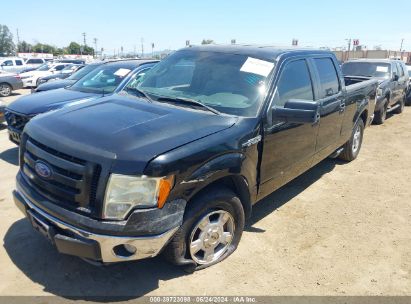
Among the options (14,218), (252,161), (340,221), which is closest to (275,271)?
(252,161)

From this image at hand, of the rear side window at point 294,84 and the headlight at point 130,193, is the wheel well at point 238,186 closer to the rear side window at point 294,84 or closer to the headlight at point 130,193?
the headlight at point 130,193

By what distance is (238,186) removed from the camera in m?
3.25

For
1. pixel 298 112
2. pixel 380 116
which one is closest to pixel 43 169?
pixel 298 112

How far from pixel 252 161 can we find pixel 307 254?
117cm

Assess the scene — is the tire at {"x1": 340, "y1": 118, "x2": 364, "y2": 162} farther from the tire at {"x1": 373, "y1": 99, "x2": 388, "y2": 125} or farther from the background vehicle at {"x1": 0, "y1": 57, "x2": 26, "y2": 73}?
the background vehicle at {"x1": 0, "y1": 57, "x2": 26, "y2": 73}

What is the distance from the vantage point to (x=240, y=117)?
10.6 feet

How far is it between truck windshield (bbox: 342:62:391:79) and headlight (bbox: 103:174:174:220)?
32.5ft

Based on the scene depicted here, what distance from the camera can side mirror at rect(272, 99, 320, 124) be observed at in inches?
124

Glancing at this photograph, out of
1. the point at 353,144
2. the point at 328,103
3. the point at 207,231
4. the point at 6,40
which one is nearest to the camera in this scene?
the point at 207,231

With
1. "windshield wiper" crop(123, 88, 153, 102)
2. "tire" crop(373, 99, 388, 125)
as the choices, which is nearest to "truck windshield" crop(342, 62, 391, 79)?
"tire" crop(373, 99, 388, 125)

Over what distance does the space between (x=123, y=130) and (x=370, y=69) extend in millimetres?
10087

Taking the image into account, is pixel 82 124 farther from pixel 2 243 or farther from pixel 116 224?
pixel 2 243

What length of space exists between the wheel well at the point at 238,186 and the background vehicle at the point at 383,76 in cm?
786

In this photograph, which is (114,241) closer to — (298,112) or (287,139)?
(298,112)
